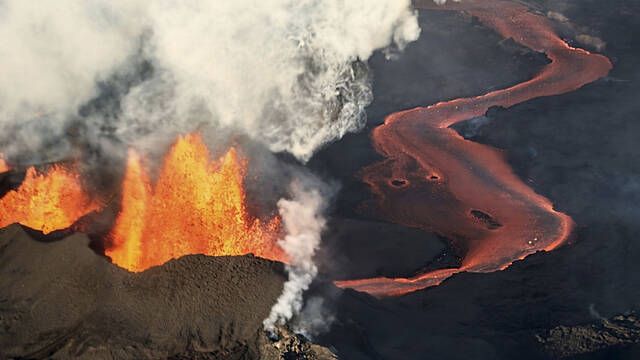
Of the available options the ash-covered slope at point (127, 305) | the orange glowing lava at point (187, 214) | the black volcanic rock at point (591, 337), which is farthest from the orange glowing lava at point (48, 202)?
the black volcanic rock at point (591, 337)

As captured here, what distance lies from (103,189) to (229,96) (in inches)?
252

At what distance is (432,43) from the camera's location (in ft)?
181

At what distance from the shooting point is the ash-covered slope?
1759cm

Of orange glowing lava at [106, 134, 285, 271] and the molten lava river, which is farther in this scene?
the molten lava river

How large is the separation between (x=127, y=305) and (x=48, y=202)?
7.27m

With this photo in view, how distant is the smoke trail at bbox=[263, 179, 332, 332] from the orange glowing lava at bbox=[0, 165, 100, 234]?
7866mm

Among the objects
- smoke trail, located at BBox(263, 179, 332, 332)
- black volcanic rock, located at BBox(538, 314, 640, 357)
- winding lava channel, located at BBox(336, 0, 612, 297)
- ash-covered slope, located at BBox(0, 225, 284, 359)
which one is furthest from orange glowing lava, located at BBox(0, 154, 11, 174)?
black volcanic rock, located at BBox(538, 314, 640, 357)

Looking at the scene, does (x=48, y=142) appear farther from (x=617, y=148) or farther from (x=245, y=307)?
(x=617, y=148)

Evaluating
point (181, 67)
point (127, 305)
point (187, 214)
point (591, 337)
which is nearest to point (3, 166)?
point (187, 214)

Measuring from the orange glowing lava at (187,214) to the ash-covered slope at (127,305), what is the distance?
212 cm

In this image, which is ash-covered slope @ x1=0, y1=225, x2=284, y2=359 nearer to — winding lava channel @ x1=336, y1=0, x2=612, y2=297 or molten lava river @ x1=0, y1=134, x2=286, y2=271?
molten lava river @ x1=0, y1=134, x2=286, y2=271

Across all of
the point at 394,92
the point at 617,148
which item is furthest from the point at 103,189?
the point at 617,148

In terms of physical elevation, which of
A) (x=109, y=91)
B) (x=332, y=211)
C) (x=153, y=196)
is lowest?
(x=332, y=211)

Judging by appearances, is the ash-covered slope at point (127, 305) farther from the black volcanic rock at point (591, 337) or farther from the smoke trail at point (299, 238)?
the black volcanic rock at point (591, 337)
